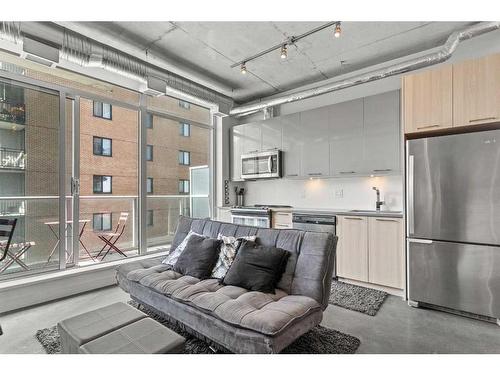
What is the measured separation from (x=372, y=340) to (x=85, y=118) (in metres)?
4.26

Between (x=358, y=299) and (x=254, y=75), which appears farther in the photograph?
(x=254, y=75)

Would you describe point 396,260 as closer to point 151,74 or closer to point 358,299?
point 358,299

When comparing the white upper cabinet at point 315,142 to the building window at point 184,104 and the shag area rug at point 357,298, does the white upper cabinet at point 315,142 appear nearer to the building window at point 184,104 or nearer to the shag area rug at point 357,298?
the shag area rug at point 357,298

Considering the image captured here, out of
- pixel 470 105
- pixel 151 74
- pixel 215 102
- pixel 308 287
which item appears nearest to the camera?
pixel 308 287

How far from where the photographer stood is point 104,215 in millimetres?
4199

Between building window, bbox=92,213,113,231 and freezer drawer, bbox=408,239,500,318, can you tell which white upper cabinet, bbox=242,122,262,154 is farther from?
freezer drawer, bbox=408,239,500,318

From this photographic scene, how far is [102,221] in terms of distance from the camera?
4.20 meters

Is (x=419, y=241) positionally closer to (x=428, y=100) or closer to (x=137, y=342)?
(x=428, y=100)

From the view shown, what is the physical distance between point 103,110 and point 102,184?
1153 millimetres

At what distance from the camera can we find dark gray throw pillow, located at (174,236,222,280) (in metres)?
2.45

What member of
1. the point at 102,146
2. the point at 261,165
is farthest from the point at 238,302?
the point at 102,146

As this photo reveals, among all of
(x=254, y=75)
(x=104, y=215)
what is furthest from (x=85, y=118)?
(x=254, y=75)

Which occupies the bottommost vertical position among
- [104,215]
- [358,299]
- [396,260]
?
[358,299]

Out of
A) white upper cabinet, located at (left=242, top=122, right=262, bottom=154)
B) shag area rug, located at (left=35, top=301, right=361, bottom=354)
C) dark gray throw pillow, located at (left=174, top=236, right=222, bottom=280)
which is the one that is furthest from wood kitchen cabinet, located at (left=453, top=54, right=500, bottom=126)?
white upper cabinet, located at (left=242, top=122, right=262, bottom=154)
